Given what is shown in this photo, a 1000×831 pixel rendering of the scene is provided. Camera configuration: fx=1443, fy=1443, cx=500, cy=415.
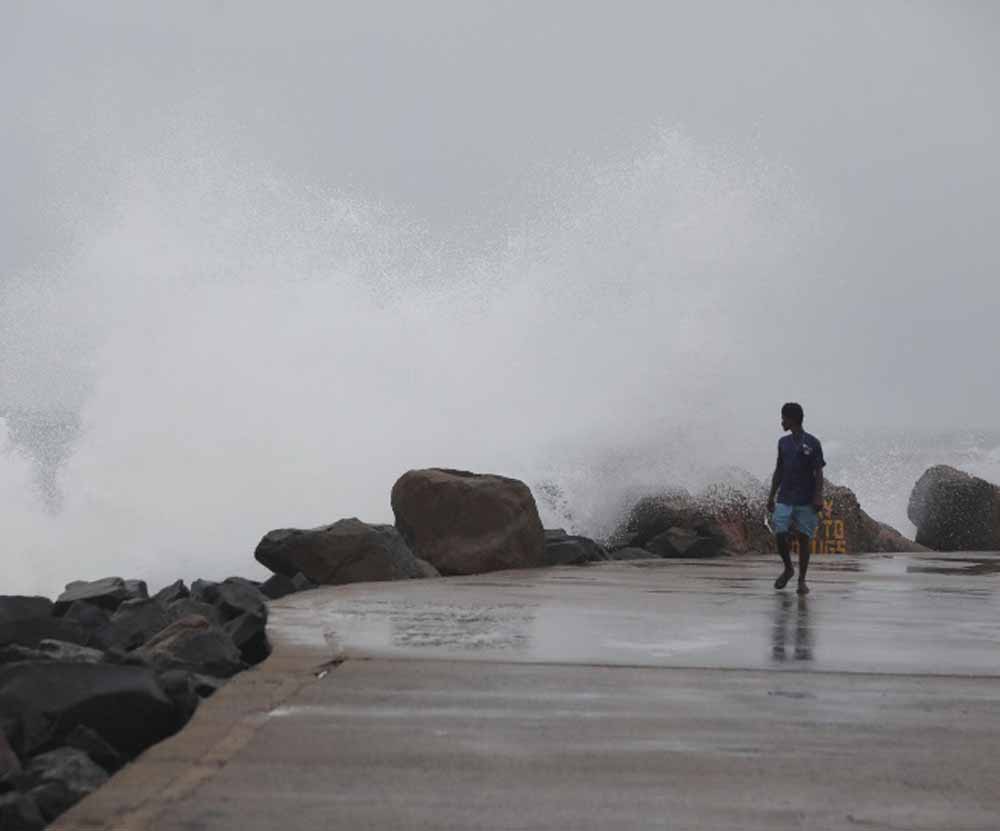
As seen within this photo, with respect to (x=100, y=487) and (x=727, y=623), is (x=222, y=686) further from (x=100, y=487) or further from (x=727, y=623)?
(x=100, y=487)

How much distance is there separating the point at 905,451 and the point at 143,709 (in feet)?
265

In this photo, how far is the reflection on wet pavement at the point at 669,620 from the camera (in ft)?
21.0

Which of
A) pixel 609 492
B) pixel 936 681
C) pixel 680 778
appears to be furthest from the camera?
pixel 609 492

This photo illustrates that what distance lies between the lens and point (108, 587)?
9.88m

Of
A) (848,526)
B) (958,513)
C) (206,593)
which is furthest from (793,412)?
(958,513)

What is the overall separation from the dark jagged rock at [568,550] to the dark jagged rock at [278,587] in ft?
11.4

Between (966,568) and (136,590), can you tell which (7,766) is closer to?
(136,590)

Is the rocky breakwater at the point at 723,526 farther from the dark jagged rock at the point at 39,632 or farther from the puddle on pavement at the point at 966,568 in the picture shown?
the dark jagged rock at the point at 39,632

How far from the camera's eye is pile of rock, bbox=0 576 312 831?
382 centimetres

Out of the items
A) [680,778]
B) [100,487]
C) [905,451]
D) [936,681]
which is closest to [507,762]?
[680,778]

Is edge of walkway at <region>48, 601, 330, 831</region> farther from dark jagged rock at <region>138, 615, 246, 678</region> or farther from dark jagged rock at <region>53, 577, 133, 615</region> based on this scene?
Result: dark jagged rock at <region>53, 577, 133, 615</region>

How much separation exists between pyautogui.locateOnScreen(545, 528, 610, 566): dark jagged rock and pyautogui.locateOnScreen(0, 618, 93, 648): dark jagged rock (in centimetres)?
697

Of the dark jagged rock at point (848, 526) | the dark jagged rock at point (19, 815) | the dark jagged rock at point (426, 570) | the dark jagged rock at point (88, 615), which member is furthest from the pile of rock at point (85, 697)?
the dark jagged rock at point (848, 526)

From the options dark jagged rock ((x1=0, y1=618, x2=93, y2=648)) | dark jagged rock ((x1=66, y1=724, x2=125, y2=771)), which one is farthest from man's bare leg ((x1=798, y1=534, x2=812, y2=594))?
dark jagged rock ((x1=66, y1=724, x2=125, y2=771))
